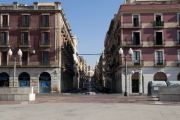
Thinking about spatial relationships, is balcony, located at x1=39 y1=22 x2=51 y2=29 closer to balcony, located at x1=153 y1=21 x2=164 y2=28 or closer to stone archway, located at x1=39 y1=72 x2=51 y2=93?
stone archway, located at x1=39 y1=72 x2=51 y2=93

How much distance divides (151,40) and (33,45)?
2097 cm

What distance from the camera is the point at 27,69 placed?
47719mm

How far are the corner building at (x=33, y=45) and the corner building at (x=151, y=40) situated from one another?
38.5 feet

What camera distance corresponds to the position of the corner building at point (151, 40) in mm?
46094

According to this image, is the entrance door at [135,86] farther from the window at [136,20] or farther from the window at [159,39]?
the window at [136,20]

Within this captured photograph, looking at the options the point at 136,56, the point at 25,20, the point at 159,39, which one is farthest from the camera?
the point at 25,20

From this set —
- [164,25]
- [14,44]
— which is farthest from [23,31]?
[164,25]

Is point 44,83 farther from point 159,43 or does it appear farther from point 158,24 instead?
point 158,24

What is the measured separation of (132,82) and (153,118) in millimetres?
35488

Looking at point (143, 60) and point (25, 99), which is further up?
point (143, 60)

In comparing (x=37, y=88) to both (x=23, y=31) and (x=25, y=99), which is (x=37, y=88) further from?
(x=25, y=99)

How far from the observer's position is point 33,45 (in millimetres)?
48406

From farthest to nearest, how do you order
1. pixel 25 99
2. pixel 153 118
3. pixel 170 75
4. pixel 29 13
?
pixel 29 13, pixel 170 75, pixel 25 99, pixel 153 118

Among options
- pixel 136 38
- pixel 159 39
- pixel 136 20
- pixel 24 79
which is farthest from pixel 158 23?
pixel 24 79
